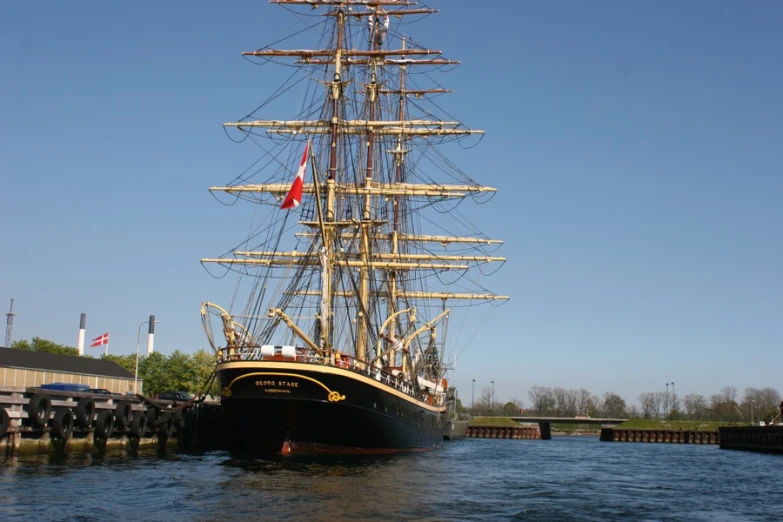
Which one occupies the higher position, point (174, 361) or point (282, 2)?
point (282, 2)

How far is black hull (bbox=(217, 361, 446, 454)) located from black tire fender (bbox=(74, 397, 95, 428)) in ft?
17.9

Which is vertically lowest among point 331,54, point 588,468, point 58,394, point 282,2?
point 588,468

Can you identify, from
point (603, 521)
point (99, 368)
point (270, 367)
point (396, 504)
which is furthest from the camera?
point (99, 368)

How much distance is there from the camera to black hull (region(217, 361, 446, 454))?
36.4 m

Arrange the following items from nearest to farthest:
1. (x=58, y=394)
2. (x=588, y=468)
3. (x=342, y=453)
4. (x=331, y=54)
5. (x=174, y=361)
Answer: (x=58, y=394) < (x=342, y=453) < (x=588, y=468) < (x=331, y=54) < (x=174, y=361)

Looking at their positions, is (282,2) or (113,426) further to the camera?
(282,2)

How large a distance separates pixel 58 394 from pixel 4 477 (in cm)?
932

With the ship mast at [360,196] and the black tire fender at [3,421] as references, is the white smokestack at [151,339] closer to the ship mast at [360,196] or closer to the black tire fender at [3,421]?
the ship mast at [360,196]

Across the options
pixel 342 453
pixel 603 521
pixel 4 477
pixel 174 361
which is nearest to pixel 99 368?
pixel 174 361

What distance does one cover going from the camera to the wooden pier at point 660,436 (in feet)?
366

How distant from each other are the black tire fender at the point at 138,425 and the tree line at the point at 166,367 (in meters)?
54.9

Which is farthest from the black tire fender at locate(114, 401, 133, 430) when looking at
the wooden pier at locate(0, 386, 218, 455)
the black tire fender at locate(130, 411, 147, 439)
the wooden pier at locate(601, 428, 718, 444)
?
the wooden pier at locate(601, 428, 718, 444)

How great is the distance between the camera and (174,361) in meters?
99.6

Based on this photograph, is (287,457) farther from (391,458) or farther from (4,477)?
(4,477)
